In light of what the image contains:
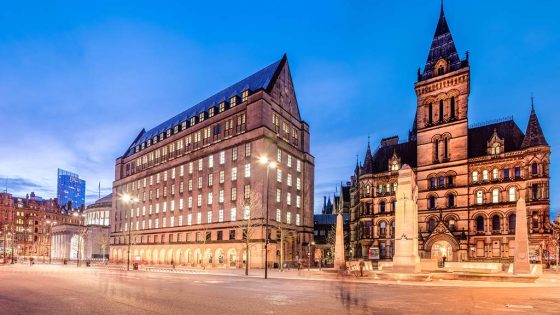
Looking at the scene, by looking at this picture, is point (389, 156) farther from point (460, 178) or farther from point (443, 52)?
point (443, 52)

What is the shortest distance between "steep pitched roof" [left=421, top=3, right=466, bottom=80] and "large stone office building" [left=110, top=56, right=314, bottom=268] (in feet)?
77.6

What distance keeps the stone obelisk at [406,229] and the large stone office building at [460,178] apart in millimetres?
34647

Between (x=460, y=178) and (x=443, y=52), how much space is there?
2138cm

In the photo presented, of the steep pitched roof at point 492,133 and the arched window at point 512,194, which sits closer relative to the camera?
the arched window at point 512,194

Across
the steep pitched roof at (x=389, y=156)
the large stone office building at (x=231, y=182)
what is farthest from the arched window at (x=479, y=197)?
the large stone office building at (x=231, y=182)

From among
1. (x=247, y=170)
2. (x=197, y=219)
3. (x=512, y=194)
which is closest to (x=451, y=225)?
(x=512, y=194)

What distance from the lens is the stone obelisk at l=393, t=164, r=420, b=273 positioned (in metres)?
28.2

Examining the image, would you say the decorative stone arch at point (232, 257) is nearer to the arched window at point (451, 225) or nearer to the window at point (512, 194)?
the arched window at point (451, 225)

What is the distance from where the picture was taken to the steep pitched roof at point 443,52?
216 feet

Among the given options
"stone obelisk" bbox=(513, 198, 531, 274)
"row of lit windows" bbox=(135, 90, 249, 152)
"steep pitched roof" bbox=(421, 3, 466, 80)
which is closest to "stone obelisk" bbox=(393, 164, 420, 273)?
"stone obelisk" bbox=(513, 198, 531, 274)

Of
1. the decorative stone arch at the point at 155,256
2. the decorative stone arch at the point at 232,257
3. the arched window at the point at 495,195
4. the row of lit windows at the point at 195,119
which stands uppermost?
the row of lit windows at the point at 195,119

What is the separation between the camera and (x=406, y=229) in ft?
93.7

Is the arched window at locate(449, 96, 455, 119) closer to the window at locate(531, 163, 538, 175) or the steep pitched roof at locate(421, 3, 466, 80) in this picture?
the steep pitched roof at locate(421, 3, 466, 80)

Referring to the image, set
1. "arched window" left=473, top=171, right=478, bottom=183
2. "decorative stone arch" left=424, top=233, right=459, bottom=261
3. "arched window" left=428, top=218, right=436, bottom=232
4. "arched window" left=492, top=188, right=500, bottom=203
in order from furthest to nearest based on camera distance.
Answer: "arched window" left=428, top=218, right=436, bottom=232, "arched window" left=473, top=171, right=478, bottom=183, "decorative stone arch" left=424, top=233, right=459, bottom=261, "arched window" left=492, top=188, right=500, bottom=203
